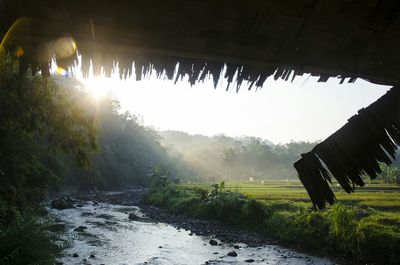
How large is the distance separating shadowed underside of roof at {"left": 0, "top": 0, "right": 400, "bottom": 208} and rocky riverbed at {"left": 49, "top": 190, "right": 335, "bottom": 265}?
9.31 m

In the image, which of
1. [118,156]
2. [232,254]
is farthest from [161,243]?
[118,156]

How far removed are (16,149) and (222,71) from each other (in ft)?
36.8

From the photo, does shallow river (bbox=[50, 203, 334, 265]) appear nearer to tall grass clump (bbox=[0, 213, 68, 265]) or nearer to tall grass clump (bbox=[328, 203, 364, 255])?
tall grass clump (bbox=[328, 203, 364, 255])

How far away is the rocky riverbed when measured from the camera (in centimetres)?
1190

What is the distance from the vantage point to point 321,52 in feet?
7.69

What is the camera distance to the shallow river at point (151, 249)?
11.7 meters

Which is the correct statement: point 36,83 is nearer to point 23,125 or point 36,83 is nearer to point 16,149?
point 23,125

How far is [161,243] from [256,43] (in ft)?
44.9

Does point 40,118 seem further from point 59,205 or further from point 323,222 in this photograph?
point 59,205

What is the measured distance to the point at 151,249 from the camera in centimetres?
1344

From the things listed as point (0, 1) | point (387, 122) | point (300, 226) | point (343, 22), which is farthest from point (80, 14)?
point (300, 226)

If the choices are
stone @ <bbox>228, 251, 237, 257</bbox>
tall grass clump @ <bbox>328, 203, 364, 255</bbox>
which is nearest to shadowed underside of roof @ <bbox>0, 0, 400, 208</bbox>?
tall grass clump @ <bbox>328, 203, 364, 255</bbox>

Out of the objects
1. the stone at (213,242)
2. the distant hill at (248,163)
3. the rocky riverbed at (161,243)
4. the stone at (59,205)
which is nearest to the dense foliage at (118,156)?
the distant hill at (248,163)

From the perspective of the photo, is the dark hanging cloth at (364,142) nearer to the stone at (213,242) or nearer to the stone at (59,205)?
the stone at (213,242)
